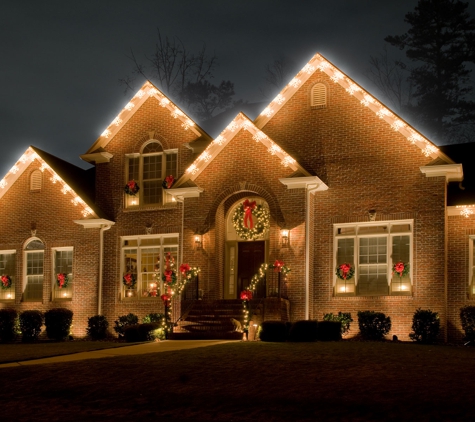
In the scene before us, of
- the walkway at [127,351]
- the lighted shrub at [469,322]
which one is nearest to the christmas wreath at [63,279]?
the walkway at [127,351]

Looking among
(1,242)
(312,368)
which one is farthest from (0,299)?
(312,368)

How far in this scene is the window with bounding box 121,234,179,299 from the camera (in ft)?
80.8

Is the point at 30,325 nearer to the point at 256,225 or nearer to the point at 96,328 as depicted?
the point at 96,328

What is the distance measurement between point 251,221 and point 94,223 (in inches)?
231

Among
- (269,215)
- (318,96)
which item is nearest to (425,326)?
(269,215)

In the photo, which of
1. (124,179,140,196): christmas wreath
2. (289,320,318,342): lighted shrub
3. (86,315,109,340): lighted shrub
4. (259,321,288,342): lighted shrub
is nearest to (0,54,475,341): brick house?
(124,179,140,196): christmas wreath

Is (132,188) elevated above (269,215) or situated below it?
above

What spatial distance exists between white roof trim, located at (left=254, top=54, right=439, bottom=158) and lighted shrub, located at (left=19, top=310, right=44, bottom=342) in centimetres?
991

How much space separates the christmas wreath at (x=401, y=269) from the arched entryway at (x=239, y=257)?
4135 millimetres

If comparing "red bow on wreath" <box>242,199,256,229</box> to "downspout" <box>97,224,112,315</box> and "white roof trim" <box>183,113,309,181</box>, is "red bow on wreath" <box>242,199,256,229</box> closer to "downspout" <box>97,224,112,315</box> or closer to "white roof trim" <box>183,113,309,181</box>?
"white roof trim" <box>183,113,309,181</box>

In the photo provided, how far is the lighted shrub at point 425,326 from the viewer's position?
65.1ft

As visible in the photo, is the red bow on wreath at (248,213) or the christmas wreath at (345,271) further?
the red bow on wreath at (248,213)

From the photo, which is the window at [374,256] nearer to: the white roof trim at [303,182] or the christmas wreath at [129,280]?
the white roof trim at [303,182]

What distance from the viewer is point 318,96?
75.1 ft
